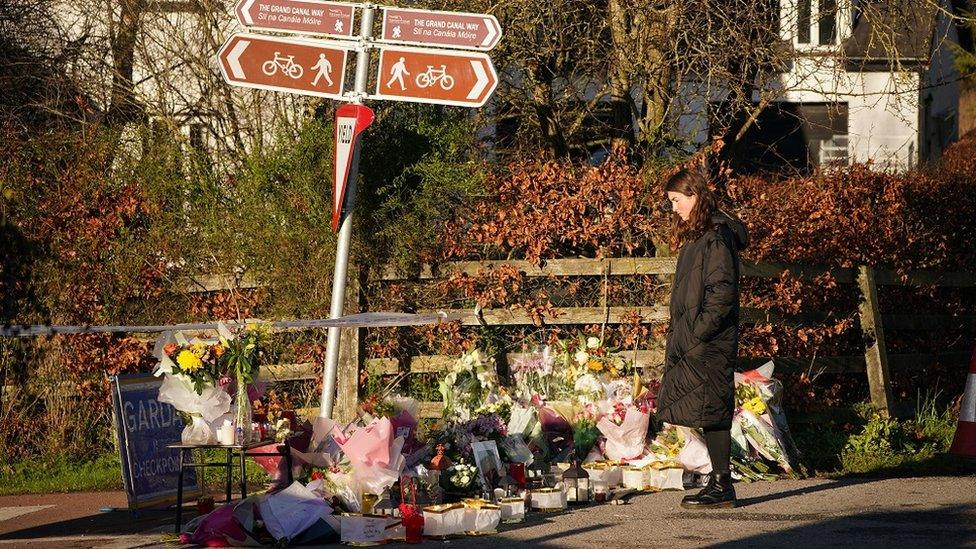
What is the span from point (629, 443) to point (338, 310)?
7.07 feet

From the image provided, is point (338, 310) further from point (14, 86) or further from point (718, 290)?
point (14, 86)

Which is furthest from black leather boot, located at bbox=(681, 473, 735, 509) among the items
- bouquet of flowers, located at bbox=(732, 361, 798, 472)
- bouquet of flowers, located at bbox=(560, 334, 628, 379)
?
bouquet of flowers, located at bbox=(560, 334, 628, 379)

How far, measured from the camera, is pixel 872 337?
11.1 meters

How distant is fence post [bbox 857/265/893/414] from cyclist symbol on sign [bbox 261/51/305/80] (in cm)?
502

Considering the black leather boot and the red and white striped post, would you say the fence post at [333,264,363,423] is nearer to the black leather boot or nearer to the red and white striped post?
the black leather boot

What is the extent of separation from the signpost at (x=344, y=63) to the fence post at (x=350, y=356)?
1.67 m

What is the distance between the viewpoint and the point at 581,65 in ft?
41.9

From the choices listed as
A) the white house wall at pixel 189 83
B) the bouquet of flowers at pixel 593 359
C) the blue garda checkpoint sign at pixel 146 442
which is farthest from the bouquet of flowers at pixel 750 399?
the white house wall at pixel 189 83

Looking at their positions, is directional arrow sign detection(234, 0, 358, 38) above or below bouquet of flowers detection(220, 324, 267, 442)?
above

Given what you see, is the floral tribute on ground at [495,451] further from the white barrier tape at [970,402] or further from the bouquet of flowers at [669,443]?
the white barrier tape at [970,402]

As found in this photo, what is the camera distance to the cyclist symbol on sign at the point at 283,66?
29.8 ft

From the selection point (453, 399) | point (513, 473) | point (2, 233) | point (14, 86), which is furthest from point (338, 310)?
point (14, 86)

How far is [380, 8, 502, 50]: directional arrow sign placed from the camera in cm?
919

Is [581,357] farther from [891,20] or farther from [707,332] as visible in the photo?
[891,20]
